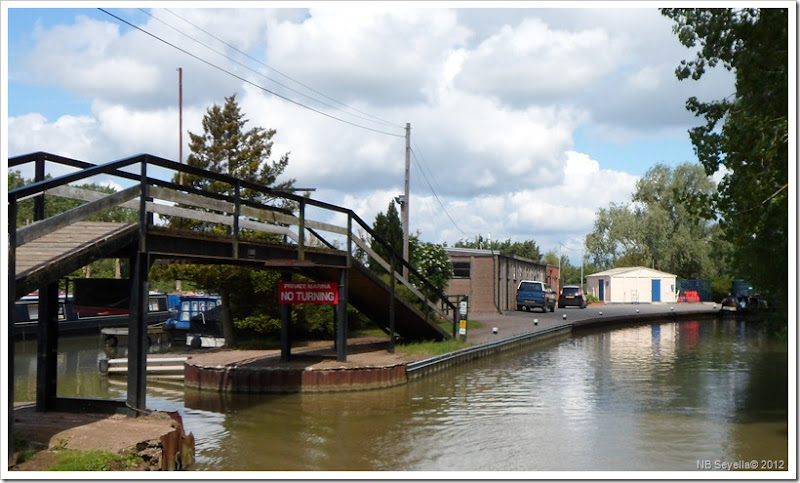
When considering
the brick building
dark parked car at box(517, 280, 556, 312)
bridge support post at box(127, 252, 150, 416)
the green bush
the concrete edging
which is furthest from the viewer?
dark parked car at box(517, 280, 556, 312)

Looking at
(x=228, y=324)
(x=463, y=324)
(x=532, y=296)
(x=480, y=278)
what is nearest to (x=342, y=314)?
(x=228, y=324)

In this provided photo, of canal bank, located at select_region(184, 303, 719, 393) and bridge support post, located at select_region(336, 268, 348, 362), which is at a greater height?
bridge support post, located at select_region(336, 268, 348, 362)

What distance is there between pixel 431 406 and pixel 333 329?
355 inches

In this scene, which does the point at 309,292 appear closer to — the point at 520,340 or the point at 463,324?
the point at 463,324

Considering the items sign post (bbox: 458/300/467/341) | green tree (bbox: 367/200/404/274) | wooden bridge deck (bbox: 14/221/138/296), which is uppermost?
green tree (bbox: 367/200/404/274)

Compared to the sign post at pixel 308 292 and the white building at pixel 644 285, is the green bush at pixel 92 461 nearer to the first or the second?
the sign post at pixel 308 292

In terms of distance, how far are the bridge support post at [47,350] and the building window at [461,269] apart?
34.8 m

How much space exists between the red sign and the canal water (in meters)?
2.41

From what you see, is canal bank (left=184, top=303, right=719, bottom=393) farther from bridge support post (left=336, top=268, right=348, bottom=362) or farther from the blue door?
the blue door

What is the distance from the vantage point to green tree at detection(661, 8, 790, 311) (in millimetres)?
13344

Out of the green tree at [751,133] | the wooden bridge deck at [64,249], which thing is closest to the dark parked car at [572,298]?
the green tree at [751,133]

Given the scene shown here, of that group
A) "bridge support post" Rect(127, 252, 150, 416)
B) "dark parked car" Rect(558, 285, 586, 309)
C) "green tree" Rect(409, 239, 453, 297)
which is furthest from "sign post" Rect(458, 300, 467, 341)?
"dark parked car" Rect(558, 285, 586, 309)

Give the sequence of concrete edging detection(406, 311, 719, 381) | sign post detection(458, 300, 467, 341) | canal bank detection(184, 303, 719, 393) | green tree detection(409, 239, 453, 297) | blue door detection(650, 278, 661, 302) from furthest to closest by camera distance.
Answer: blue door detection(650, 278, 661, 302), green tree detection(409, 239, 453, 297), sign post detection(458, 300, 467, 341), concrete edging detection(406, 311, 719, 381), canal bank detection(184, 303, 719, 393)

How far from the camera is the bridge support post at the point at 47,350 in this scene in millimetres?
12148
